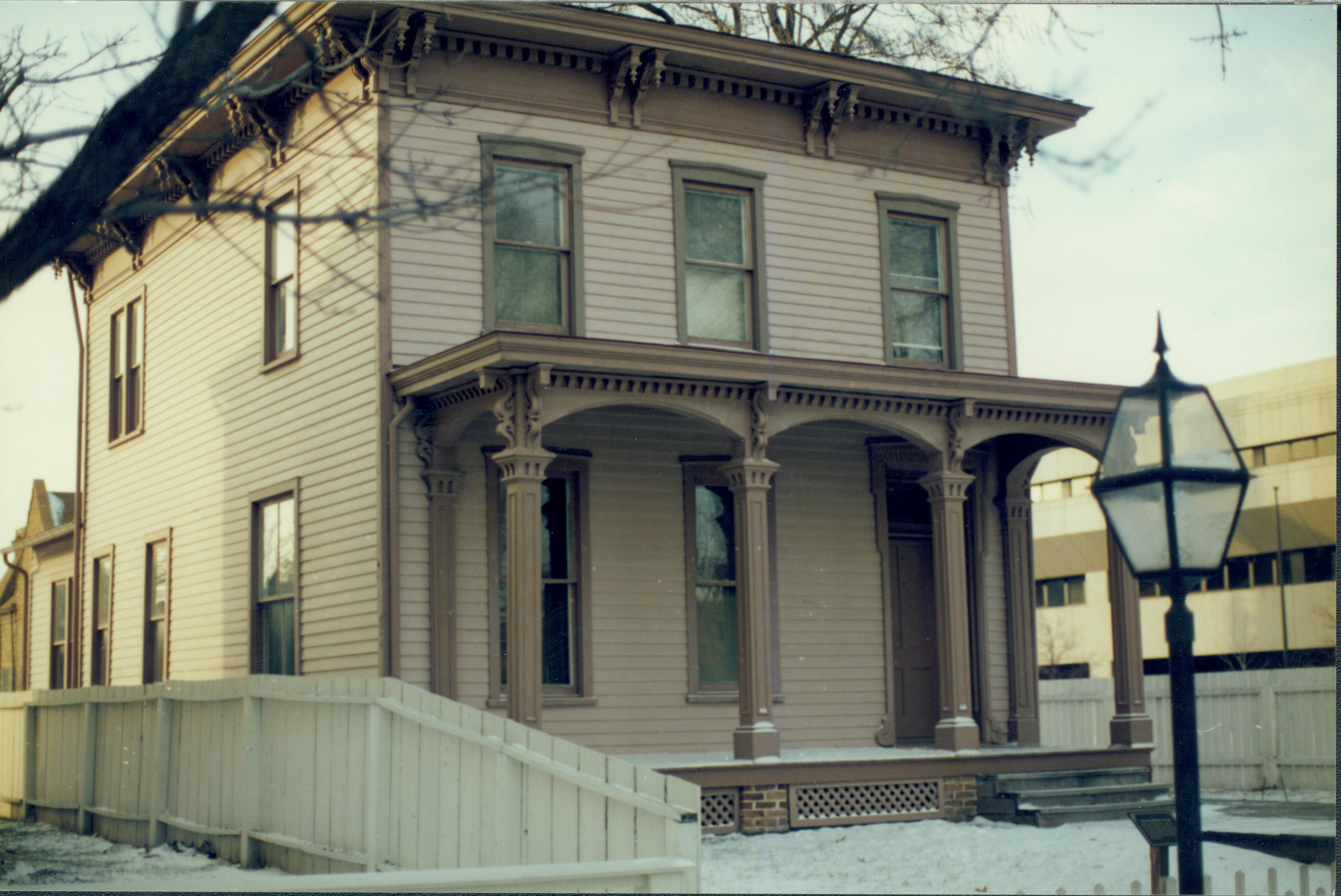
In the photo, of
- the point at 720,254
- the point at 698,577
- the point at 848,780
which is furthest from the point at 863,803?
the point at 720,254

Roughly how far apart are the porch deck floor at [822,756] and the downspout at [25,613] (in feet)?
14.3

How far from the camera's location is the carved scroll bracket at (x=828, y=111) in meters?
13.5

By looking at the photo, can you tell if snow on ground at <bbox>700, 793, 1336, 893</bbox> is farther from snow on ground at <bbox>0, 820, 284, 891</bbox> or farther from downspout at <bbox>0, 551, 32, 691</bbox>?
downspout at <bbox>0, 551, 32, 691</bbox>

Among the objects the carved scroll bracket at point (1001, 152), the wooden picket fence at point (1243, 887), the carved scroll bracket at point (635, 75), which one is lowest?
the wooden picket fence at point (1243, 887)

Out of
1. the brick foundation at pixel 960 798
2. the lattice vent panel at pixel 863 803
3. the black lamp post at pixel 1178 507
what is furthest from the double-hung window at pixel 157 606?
the black lamp post at pixel 1178 507

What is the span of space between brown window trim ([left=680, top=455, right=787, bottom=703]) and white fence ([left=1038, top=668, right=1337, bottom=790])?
10.00ft

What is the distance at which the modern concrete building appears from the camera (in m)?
8.15

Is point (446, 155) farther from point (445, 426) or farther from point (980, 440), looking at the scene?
point (980, 440)

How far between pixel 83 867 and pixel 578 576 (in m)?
5.86

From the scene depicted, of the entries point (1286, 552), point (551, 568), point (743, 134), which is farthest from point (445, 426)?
point (1286, 552)

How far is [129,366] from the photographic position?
12711mm

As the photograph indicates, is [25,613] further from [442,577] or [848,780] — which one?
[848,780]

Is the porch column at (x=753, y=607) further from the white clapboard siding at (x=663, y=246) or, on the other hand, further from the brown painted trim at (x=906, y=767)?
the white clapboard siding at (x=663, y=246)

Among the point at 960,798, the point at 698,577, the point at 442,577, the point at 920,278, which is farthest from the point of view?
the point at 920,278
